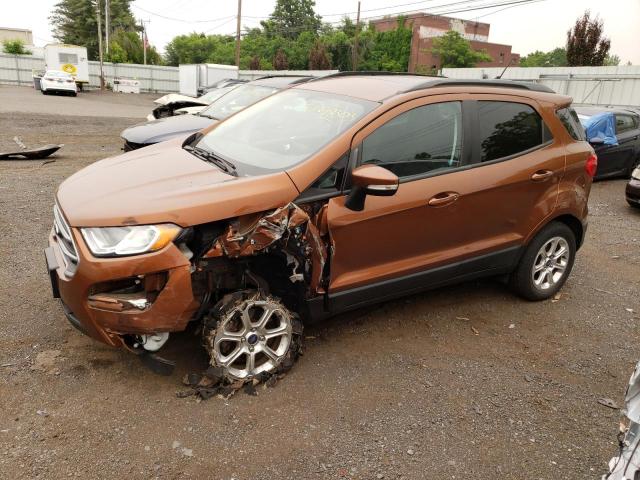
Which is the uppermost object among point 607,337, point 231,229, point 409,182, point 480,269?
point 409,182

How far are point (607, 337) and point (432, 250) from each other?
1721mm

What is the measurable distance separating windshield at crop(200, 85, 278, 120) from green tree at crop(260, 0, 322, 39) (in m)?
73.7

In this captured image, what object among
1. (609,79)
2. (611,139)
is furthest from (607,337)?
(609,79)

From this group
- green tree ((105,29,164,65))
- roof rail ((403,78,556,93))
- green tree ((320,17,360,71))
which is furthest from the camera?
green tree ((320,17,360,71))

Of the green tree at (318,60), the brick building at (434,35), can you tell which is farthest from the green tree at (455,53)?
the green tree at (318,60)

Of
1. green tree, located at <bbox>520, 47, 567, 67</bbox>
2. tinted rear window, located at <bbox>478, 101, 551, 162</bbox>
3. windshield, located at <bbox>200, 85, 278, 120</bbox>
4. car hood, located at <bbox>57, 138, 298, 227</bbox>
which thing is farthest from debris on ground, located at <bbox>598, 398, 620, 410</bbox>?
green tree, located at <bbox>520, 47, 567, 67</bbox>

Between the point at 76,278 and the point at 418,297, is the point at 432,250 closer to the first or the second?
the point at 418,297

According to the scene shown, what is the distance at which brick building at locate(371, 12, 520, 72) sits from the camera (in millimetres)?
60188

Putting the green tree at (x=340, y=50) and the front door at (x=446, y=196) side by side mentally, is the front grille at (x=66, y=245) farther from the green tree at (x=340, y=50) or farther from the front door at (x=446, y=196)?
the green tree at (x=340, y=50)

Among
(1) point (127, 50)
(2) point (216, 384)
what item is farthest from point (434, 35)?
(2) point (216, 384)

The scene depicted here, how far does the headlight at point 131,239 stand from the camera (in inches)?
102

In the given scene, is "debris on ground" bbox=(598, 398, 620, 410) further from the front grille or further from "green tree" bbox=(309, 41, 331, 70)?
"green tree" bbox=(309, 41, 331, 70)

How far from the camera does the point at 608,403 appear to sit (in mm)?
3211

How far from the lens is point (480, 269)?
395 centimetres
